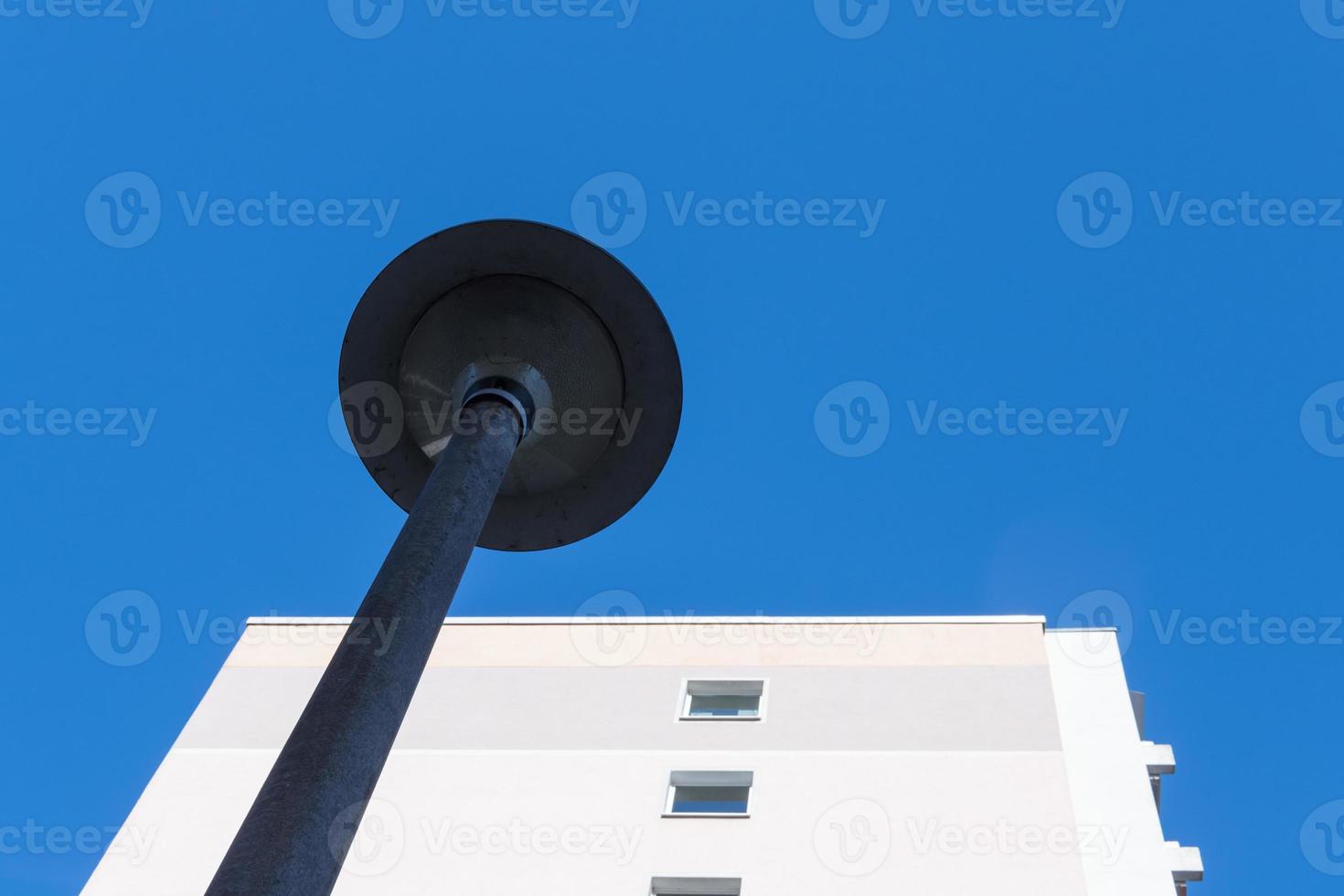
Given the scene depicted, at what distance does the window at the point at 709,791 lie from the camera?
19.2m

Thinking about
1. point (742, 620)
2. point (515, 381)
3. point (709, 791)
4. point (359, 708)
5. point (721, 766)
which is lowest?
point (359, 708)

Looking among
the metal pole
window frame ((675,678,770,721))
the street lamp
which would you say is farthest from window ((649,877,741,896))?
the metal pole

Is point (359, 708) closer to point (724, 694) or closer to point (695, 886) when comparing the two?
point (695, 886)

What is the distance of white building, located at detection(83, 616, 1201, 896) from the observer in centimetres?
1730

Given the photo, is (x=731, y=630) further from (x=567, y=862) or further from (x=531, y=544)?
(x=531, y=544)

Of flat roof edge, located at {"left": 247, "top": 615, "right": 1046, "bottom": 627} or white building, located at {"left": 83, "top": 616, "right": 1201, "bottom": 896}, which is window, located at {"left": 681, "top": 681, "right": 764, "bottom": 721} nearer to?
white building, located at {"left": 83, "top": 616, "right": 1201, "bottom": 896}

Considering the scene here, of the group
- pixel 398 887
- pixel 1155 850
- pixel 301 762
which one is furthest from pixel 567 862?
pixel 301 762

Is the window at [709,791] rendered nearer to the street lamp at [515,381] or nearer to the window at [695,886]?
the window at [695,886]

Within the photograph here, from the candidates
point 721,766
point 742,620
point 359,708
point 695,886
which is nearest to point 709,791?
point 721,766

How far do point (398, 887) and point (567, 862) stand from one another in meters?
2.53

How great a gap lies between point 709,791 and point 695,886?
259cm

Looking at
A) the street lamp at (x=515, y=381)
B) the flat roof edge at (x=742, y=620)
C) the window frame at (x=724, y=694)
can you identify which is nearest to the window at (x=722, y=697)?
the window frame at (x=724, y=694)

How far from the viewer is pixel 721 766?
1959cm

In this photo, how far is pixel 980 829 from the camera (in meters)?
17.6
